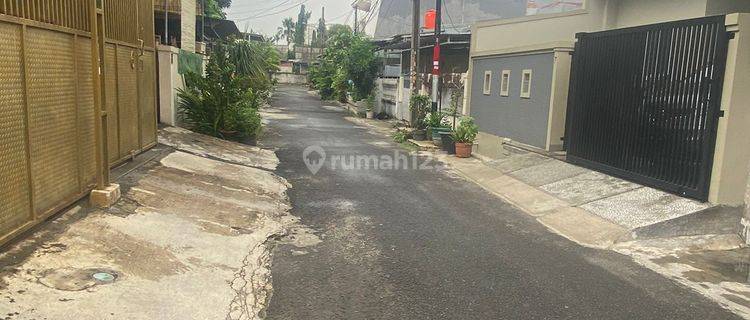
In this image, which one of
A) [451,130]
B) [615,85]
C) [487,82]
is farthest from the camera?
[451,130]

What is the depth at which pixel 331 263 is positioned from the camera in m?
6.29

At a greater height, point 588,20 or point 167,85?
point 588,20

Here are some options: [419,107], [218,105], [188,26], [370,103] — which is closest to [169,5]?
[188,26]

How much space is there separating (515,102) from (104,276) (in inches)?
457

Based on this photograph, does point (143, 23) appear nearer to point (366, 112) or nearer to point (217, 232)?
point (217, 232)

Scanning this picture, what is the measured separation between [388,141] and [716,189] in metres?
12.2

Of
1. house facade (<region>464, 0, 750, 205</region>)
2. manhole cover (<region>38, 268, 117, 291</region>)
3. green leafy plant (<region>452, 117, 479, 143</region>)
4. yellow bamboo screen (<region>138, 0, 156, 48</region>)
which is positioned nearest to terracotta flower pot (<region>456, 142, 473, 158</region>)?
green leafy plant (<region>452, 117, 479, 143</region>)

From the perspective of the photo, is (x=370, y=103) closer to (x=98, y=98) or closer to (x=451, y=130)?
(x=451, y=130)

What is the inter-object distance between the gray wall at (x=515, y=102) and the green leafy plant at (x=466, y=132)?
536 millimetres

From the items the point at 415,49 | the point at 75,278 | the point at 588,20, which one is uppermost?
the point at 588,20

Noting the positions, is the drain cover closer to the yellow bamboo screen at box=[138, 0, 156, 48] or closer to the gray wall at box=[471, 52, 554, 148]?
the yellow bamboo screen at box=[138, 0, 156, 48]

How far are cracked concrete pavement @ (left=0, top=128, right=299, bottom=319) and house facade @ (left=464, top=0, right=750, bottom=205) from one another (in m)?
5.95

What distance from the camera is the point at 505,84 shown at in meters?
15.1

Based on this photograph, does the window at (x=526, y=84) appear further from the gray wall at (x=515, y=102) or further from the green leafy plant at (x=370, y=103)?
the green leafy plant at (x=370, y=103)
